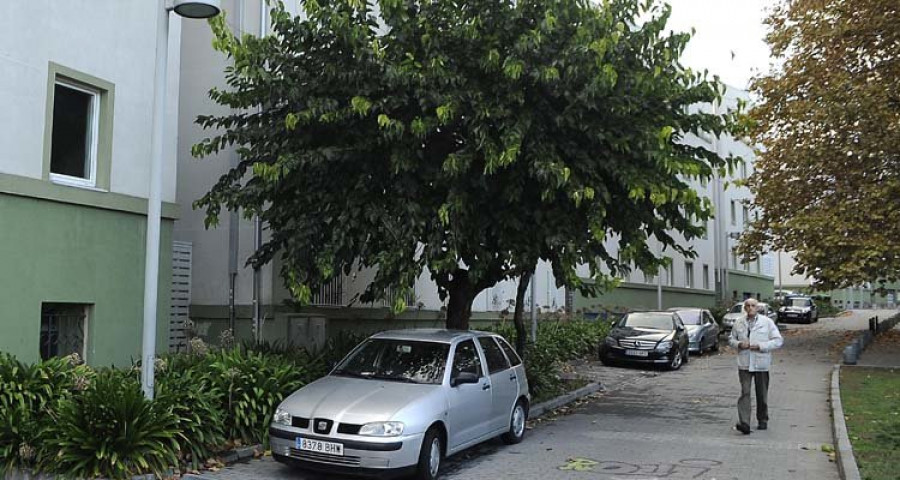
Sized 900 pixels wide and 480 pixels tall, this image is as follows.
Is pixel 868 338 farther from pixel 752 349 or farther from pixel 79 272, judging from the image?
pixel 79 272

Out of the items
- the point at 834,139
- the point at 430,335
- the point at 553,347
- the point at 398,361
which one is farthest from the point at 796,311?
the point at 398,361

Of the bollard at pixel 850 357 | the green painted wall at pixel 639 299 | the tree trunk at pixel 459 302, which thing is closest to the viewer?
the tree trunk at pixel 459 302

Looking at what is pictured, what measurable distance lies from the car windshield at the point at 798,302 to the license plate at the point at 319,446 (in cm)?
4054

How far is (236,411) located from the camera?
342 inches

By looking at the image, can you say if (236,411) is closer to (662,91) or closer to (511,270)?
(511,270)

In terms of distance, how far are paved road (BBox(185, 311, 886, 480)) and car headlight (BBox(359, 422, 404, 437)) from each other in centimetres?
116

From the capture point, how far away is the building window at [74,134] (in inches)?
398

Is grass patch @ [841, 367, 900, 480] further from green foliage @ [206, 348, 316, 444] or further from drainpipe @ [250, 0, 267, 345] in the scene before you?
drainpipe @ [250, 0, 267, 345]

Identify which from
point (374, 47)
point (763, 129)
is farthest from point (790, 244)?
point (374, 47)

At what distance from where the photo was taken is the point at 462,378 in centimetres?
823

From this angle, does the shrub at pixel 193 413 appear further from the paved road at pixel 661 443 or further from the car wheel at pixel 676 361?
the car wheel at pixel 676 361

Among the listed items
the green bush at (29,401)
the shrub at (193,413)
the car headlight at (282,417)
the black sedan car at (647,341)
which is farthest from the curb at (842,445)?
the green bush at (29,401)

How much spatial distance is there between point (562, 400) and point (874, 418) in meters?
4.67

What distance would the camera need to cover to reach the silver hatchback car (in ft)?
23.5
